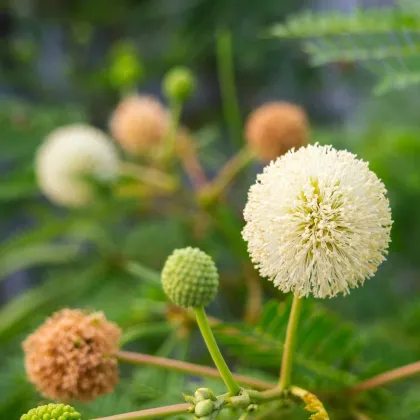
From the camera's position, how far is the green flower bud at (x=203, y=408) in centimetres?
40

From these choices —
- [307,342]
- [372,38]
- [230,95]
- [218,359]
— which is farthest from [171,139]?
[218,359]

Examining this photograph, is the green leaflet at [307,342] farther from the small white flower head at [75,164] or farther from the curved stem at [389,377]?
the small white flower head at [75,164]

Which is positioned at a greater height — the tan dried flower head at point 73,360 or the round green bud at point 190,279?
the round green bud at point 190,279

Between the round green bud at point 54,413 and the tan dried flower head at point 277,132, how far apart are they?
46 centimetres

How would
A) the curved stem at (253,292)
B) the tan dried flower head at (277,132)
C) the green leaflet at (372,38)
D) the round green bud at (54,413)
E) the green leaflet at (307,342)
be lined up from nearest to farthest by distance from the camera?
the round green bud at (54,413), the green leaflet at (307,342), the green leaflet at (372,38), the tan dried flower head at (277,132), the curved stem at (253,292)

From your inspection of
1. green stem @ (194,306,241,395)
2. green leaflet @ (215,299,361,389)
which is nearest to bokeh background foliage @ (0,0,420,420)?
green leaflet @ (215,299,361,389)

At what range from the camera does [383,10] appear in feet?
2.37

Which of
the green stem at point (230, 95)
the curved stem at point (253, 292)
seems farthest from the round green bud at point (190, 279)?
the green stem at point (230, 95)

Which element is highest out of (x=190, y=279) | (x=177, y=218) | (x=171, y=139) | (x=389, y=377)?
(x=171, y=139)

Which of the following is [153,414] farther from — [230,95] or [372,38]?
[230,95]

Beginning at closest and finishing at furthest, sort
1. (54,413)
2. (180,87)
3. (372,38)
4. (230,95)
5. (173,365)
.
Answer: (54,413), (173,365), (372,38), (180,87), (230,95)

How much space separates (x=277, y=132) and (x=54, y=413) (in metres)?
0.49

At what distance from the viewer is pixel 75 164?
954mm

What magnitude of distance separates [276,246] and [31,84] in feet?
5.14
